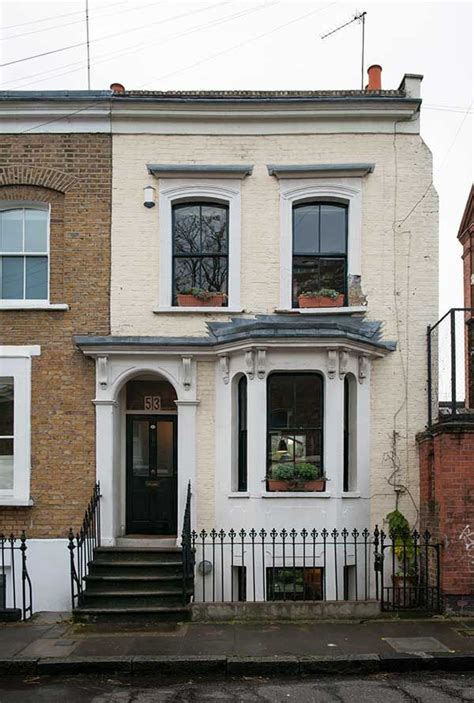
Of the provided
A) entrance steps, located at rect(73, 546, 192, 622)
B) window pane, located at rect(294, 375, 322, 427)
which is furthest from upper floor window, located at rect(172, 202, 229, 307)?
entrance steps, located at rect(73, 546, 192, 622)

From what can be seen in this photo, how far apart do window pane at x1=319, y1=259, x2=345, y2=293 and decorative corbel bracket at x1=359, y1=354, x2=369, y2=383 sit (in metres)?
1.30

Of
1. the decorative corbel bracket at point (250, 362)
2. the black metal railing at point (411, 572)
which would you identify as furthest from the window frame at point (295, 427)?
the black metal railing at point (411, 572)

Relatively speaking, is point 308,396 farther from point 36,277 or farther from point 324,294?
point 36,277

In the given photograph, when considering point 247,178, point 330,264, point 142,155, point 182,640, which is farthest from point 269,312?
point 182,640

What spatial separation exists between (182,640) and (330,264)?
250 inches

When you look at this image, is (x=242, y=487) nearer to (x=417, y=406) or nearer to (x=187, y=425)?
(x=187, y=425)

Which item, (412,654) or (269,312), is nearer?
(412,654)

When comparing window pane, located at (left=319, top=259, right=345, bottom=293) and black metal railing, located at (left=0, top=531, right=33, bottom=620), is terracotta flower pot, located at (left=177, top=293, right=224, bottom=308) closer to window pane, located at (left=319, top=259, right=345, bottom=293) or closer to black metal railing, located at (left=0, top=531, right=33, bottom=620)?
window pane, located at (left=319, top=259, right=345, bottom=293)

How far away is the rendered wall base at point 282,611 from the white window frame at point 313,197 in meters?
4.66

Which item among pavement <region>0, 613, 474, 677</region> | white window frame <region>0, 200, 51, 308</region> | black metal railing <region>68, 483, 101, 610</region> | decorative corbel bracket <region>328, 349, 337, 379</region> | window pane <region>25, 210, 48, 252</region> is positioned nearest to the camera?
pavement <region>0, 613, 474, 677</region>

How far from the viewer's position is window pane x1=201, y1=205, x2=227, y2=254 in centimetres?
1262

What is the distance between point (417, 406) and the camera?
12.2 metres

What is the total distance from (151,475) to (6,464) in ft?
7.83

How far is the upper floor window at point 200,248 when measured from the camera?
1259 cm
